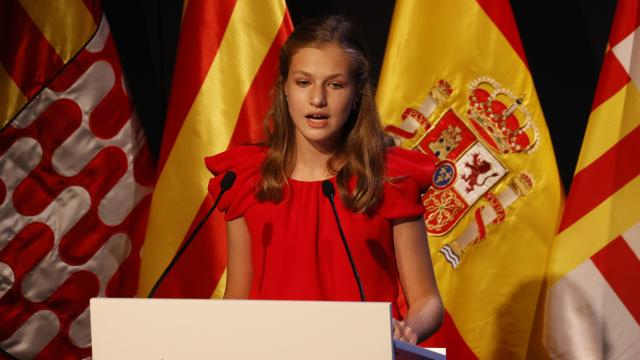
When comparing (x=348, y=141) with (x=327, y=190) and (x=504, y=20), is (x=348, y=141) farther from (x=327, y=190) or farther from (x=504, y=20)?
(x=504, y=20)

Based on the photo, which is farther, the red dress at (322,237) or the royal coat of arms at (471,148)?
the royal coat of arms at (471,148)

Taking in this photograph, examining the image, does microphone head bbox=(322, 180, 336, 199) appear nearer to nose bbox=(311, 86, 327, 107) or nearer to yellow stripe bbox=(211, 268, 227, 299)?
nose bbox=(311, 86, 327, 107)

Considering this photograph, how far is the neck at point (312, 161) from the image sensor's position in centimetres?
151

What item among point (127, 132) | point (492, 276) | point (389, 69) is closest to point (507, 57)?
point (389, 69)

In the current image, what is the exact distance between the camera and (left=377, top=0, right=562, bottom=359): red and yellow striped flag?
6.92 ft

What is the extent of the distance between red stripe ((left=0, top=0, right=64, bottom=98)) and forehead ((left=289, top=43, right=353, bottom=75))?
3.44ft

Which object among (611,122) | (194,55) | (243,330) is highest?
(194,55)

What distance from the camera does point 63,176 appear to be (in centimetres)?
228

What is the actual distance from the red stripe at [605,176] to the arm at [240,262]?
0.89m

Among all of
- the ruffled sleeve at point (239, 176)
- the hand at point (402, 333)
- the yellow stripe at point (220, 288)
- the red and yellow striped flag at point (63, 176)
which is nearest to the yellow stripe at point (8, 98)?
the red and yellow striped flag at point (63, 176)

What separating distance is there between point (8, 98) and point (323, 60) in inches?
44.2

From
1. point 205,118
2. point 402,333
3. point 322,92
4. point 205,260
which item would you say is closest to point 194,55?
point 205,118

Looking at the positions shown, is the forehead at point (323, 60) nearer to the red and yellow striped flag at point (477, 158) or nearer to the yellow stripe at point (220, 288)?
the red and yellow striped flag at point (477, 158)

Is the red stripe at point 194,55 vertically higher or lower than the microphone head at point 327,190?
higher
